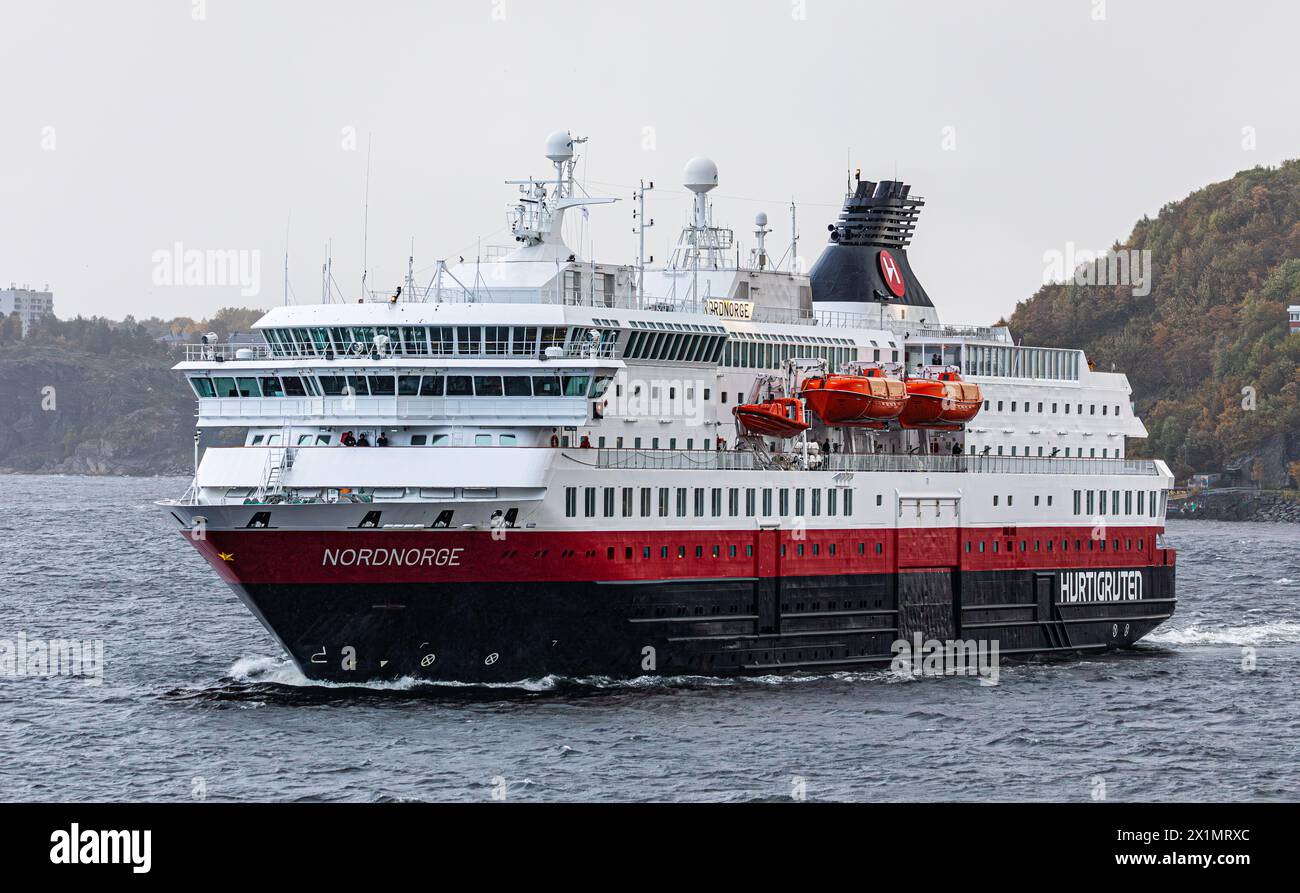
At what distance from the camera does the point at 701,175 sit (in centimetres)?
5481

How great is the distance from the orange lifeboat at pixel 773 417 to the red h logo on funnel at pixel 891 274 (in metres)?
9.57

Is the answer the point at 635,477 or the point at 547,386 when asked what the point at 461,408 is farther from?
the point at 635,477

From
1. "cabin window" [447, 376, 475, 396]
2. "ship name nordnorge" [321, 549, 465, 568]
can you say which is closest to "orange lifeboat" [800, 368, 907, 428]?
"cabin window" [447, 376, 475, 396]

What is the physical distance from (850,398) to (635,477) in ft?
26.2

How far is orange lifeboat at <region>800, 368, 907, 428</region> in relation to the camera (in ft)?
165

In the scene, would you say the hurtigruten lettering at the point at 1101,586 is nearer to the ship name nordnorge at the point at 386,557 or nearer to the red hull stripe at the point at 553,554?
the red hull stripe at the point at 553,554

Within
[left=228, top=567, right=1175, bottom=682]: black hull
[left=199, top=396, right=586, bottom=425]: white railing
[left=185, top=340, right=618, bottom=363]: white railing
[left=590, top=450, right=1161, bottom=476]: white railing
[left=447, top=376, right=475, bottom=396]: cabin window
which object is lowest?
[left=228, top=567, right=1175, bottom=682]: black hull

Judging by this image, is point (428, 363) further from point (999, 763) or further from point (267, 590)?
point (999, 763)

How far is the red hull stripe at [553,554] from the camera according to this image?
138ft

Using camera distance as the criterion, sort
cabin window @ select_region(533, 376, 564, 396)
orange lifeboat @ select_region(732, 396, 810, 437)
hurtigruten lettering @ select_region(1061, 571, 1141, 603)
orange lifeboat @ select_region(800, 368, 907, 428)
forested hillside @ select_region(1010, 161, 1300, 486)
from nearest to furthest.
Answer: cabin window @ select_region(533, 376, 564, 396) < orange lifeboat @ select_region(732, 396, 810, 437) < orange lifeboat @ select_region(800, 368, 907, 428) < hurtigruten lettering @ select_region(1061, 571, 1141, 603) < forested hillside @ select_region(1010, 161, 1300, 486)

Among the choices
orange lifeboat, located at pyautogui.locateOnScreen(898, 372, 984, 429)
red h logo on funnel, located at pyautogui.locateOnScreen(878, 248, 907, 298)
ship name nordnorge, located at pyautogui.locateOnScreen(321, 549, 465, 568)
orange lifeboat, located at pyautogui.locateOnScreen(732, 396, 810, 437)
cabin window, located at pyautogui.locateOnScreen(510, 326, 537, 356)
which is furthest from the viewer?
red h logo on funnel, located at pyautogui.locateOnScreen(878, 248, 907, 298)

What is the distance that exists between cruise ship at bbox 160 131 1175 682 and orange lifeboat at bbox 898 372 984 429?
9 centimetres

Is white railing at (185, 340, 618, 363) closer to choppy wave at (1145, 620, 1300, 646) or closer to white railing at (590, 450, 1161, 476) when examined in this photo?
white railing at (590, 450, 1161, 476)

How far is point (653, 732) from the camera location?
40.4 metres
